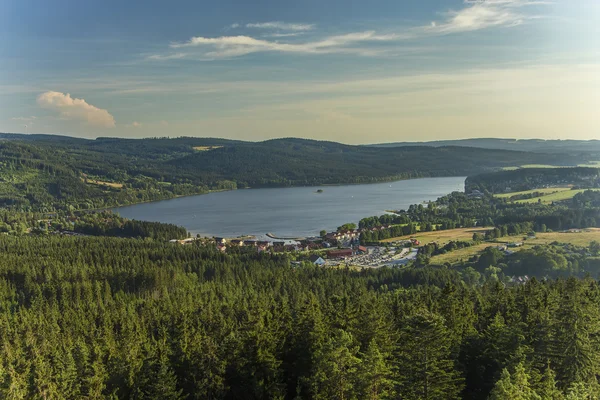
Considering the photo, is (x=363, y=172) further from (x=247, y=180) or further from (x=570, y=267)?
(x=570, y=267)

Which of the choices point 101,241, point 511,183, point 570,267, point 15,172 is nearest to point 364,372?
point 570,267

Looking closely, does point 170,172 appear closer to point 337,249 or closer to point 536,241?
point 337,249

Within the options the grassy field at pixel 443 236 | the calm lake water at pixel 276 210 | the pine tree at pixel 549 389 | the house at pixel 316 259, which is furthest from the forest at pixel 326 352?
the calm lake water at pixel 276 210

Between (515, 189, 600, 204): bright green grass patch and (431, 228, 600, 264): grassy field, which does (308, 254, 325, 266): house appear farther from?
(515, 189, 600, 204): bright green grass patch

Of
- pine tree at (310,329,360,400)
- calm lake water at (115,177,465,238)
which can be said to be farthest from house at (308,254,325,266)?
pine tree at (310,329,360,400)

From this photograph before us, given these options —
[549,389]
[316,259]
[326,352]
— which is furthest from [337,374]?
[316,259]

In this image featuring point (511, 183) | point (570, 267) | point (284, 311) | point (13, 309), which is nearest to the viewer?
point (284, 311)
